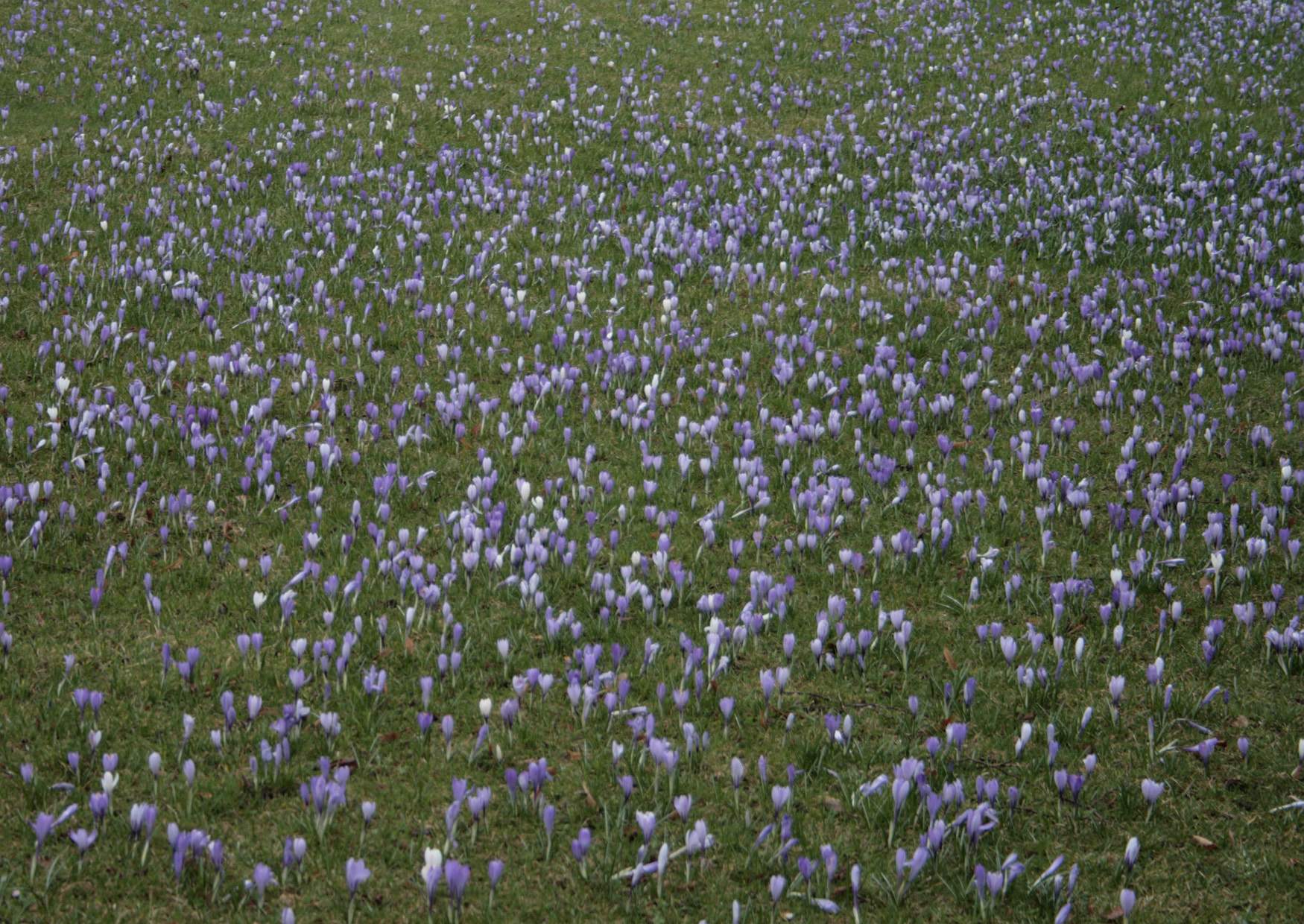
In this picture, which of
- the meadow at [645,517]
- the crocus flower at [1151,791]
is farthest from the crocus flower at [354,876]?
the crocus flower at [1151,791]

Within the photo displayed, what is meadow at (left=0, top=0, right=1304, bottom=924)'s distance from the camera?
4281 millimetres

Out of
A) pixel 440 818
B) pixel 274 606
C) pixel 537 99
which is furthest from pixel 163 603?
pixel 537 99

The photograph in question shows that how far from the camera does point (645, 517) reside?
6664mm

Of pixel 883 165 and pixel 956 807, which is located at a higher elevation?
pixel 883 165

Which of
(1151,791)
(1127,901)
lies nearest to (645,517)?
(1151,791)

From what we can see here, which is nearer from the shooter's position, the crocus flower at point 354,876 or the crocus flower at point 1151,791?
the crocus flower at point 354,876

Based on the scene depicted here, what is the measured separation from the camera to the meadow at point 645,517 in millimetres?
4281

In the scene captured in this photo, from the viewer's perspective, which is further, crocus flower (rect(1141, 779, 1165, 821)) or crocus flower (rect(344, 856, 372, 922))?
crocus flower (rect(1141, 779, 1165, 821))

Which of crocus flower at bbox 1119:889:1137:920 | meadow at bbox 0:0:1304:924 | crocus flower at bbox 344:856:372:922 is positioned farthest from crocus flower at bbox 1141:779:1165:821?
crocus flower at bbox 344:856:372:922

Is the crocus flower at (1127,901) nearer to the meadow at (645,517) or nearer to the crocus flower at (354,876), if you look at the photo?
the meadow at (645,517)

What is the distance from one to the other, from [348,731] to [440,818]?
65 cm

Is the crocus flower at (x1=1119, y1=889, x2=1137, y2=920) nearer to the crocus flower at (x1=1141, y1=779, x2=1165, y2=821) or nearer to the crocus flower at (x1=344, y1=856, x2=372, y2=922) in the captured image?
the crocus flower at (x1=1141, y1=779, x2=1165, y2=821)

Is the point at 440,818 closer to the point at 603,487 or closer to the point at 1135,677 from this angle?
the point at 603,487

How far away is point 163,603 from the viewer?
5.70 m
